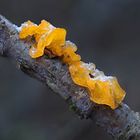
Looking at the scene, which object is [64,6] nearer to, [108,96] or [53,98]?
[53,98]

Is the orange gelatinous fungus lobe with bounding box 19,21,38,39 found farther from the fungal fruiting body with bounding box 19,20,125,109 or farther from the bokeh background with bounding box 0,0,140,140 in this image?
the bokeh background with bounding box 0,0,140,140

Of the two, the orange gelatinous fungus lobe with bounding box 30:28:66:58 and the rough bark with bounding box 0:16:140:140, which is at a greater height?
the orange gelatinous fungus lobe with bounding box 30:28:66:58

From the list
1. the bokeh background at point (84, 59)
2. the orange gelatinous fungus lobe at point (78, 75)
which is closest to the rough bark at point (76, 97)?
the orange gelatinous fungus lobe at point (78, 75)

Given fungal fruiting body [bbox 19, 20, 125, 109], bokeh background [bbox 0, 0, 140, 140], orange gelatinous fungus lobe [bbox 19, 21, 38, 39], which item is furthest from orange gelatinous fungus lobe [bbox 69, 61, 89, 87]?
bokeh background [bbox 0, 0, 140, 140]

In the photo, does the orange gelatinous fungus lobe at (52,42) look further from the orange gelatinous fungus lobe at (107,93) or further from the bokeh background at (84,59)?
the bokeh background at (84,59)

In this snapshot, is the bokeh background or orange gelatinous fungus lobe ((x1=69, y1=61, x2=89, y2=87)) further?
the bokeh background

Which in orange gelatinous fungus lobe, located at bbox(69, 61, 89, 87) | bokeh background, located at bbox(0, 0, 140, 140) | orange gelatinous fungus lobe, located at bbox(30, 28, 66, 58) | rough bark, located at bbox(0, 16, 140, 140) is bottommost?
rough bark, located at bbox(0, 16, 140, 140)
